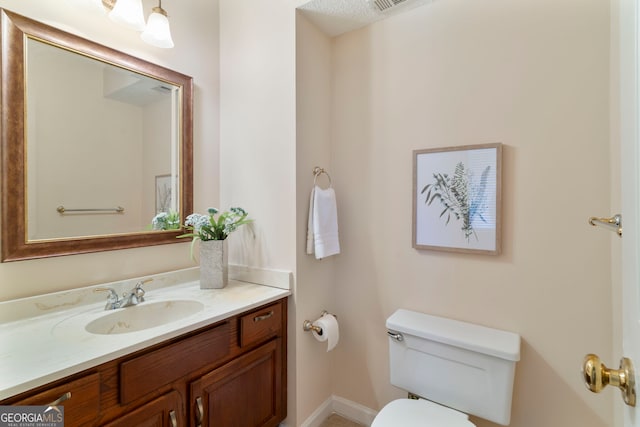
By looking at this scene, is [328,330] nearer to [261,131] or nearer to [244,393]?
[244,393]

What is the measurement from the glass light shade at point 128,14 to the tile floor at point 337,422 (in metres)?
2.35

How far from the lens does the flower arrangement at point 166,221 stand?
1.60m

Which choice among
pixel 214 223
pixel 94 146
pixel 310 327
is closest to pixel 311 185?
pixel 214 223

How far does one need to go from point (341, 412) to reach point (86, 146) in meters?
2.04

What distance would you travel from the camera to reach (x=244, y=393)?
1.36 metres

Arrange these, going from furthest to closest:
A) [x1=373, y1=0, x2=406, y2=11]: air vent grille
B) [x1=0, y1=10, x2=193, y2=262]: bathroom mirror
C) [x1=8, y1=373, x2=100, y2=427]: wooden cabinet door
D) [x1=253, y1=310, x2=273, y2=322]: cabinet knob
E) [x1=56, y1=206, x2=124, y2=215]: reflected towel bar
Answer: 1. [x1=373, y1=0, x2=406, y2=11]: air vent grille
2. [x1=253, y1=310, x2=273, y2=322]: cabinet knob
3. [x1=56, y1=206, x2=124, y2=215]: reflected towel bar
4. [x1=0, y1=10, x2=193, y2=262]: bathroom mirror
5. [x1=8, y1=373, x2=100, y2=427]: wooden cabinet door

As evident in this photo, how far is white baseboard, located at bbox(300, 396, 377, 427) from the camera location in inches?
68.6

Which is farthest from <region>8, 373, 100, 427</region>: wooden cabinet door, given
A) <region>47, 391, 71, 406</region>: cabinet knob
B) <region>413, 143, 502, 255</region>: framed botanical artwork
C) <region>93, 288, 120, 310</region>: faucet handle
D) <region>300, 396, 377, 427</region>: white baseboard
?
<region>413, 143, 502, 255</region>: framed botanical artwork

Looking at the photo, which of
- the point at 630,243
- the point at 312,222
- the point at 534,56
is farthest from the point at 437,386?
the point at 534,56

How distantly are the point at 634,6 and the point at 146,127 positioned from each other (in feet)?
5.97

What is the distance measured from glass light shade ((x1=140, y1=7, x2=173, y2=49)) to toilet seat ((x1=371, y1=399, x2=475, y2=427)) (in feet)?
6.54

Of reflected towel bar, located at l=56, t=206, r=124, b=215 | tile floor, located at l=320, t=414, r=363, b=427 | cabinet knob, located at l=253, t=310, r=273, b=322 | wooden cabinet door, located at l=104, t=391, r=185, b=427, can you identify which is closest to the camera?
wooden cabinet door, located at l=104, t=391, r=185, b=427

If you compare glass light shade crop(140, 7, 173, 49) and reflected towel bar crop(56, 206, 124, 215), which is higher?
glass light shade crop(140, 7, 173, 49)

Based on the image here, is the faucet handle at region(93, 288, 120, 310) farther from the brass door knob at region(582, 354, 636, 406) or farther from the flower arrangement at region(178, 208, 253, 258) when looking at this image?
the brass door knob at region(582, 354, 636, 406)
